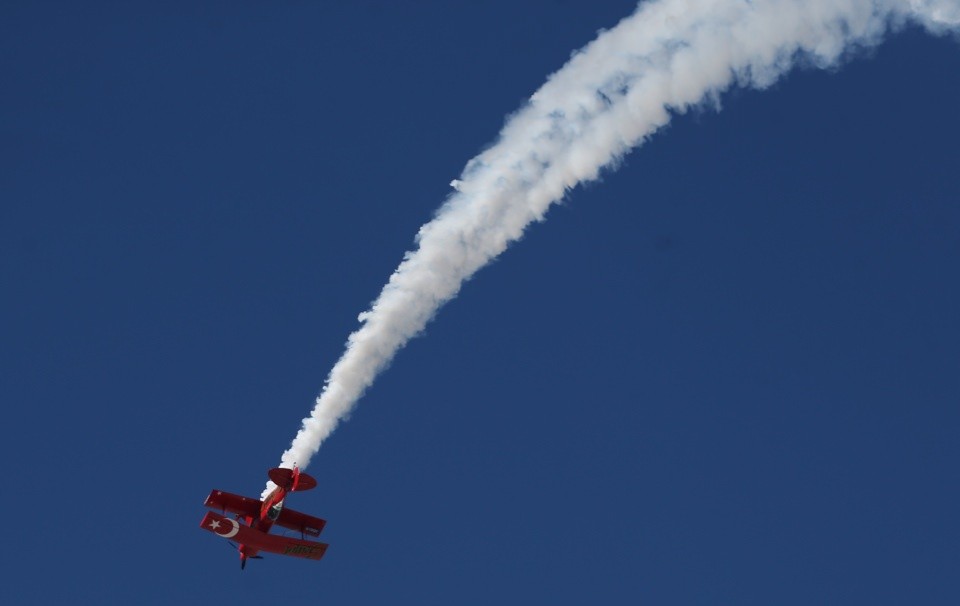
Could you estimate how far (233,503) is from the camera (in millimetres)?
52656

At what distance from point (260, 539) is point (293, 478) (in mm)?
2919

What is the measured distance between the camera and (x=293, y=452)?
50.2m

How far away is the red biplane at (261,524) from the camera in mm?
51562

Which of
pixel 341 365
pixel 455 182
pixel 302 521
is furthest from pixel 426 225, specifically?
pixel 302 521

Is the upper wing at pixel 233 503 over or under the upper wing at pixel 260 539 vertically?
→ over

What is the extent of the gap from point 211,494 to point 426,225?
35.8ft

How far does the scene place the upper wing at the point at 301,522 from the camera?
52688mm

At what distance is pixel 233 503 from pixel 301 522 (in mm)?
2182

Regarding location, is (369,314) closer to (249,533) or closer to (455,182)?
(455,182)

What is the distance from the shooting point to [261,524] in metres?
52.4

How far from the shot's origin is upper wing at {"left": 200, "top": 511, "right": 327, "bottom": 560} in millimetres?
51438

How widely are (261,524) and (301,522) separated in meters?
1.27

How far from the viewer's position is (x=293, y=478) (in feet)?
164

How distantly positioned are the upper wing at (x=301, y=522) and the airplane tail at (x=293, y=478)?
8.95ft
